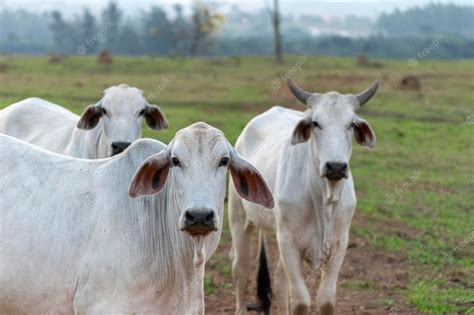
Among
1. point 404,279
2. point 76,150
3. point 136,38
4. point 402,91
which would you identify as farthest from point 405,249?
point 136,38

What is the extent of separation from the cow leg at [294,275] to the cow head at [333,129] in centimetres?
63

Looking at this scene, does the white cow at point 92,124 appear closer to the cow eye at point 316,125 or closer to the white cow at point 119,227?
the cow eye at point 316,125

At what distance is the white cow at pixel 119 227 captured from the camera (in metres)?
4.53

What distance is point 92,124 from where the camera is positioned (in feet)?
25.4

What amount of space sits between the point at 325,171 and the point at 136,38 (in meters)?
65.4

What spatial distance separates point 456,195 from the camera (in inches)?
475

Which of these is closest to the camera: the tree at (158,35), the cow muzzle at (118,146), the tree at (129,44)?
the cow muzzle at (118,146)

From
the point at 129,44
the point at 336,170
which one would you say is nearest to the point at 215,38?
the point at 129,44

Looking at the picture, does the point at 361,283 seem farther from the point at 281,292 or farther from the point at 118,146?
the point at 118,146

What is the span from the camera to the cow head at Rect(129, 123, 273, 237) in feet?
14.4

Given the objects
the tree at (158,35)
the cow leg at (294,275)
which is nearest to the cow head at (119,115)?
the cow leg at (294,275)

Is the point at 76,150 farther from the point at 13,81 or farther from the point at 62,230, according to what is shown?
the point at 13,81

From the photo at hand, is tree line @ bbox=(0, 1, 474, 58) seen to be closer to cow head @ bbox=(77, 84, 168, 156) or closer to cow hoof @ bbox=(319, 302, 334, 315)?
cow head @ bbox=(77, 84, 168, 156)

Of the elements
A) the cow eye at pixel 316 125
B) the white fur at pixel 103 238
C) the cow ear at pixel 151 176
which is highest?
the cow eye at pixel 316 125
